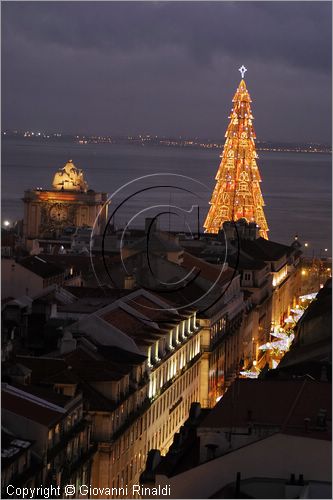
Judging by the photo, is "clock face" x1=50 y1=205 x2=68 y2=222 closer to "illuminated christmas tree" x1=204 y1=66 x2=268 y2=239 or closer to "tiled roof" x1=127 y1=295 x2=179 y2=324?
"illuminated christmas tree" x1=204 y1=66 x2=268 y2=239

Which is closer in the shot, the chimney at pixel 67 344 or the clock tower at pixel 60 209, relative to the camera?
the chimney at pixel 67 344

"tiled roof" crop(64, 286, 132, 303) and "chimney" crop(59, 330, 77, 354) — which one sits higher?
"tiled roof" crop(64, 286, 132, 303)

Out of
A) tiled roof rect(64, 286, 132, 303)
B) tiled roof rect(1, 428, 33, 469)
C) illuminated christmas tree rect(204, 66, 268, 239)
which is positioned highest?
illuminated christmas tree rect(204, 66, 268, 239)

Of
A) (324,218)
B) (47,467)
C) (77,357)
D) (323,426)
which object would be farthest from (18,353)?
(324,218)

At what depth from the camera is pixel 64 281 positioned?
42406 millimetres

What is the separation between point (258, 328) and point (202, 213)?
85104 millimetres

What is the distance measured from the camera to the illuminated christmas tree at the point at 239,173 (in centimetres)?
8094

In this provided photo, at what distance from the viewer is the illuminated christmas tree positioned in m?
80.9

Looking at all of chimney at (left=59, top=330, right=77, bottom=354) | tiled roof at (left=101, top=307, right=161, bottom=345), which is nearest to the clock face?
tiled roof at (left=101, top=307, right=161, bottom=345)

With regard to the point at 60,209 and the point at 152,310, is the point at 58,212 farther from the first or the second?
the point at 152,310

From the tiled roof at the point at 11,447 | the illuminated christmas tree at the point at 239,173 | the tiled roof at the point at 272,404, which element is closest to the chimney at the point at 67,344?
the tiled roof at the point at 272,404

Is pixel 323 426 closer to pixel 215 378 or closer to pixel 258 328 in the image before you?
pixel 215 378

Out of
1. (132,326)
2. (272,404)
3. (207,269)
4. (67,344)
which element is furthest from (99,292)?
(272,404)

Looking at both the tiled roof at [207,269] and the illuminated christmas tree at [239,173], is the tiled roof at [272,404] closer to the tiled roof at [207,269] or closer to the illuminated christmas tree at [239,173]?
the tiled roof at [207,269]
